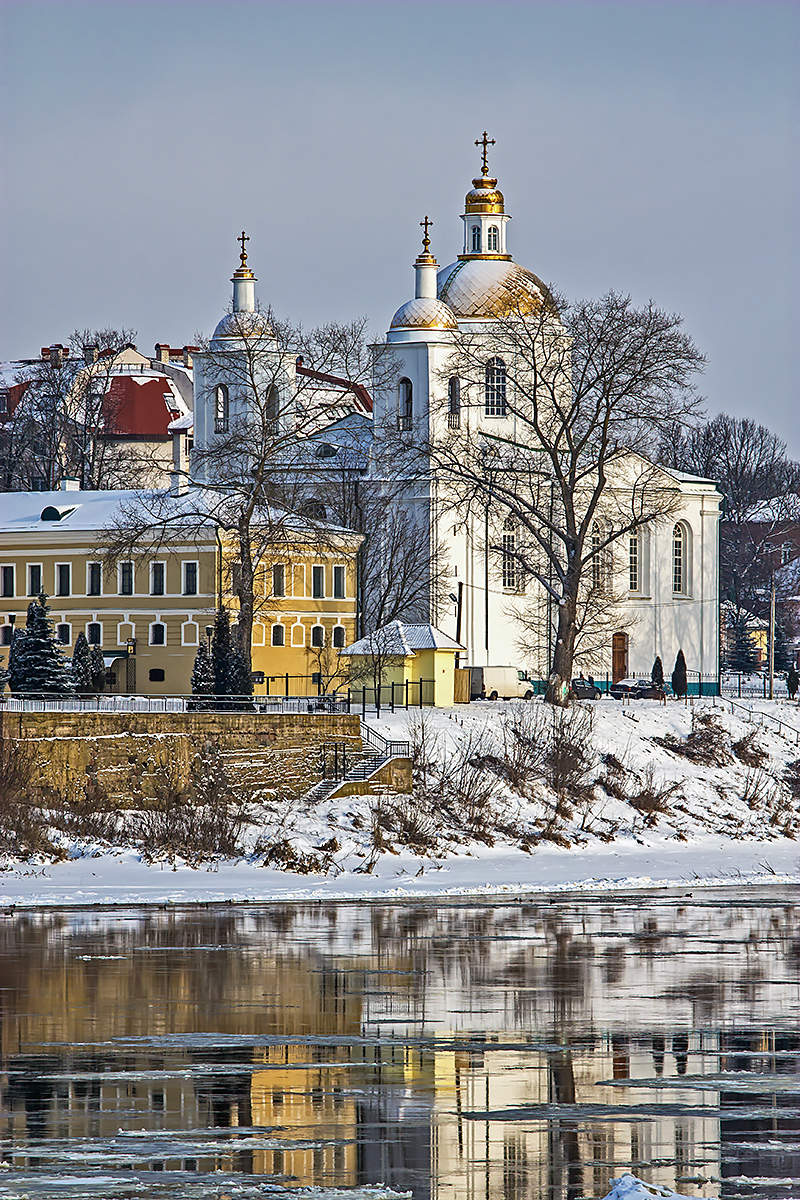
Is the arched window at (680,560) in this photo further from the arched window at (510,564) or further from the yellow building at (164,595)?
the yellow building at (164,595)

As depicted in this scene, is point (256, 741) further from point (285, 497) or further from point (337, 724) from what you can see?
point (285, 497)

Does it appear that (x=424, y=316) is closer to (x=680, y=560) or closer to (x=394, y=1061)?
(x=680, y=560)

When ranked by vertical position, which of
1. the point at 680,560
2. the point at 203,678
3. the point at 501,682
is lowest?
the point at 501,682

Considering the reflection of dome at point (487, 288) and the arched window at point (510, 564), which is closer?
the arched window at point (510, 564)

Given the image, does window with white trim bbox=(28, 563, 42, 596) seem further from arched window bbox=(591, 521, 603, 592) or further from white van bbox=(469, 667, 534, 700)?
arched window bbox=(591, 521, 603, 592)

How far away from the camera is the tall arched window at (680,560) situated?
3024 inches

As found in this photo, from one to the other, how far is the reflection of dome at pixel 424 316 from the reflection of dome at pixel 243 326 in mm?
5118

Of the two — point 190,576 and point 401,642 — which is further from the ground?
point 190,576

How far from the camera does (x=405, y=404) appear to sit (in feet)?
232

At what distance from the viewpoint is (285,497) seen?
220ft

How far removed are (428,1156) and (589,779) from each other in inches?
1417

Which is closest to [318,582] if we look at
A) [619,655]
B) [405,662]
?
[405,662]

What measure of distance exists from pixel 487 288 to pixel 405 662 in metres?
23.7

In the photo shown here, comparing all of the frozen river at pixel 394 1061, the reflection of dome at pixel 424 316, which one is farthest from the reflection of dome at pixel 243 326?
the frozen river at pixel 394 1061
